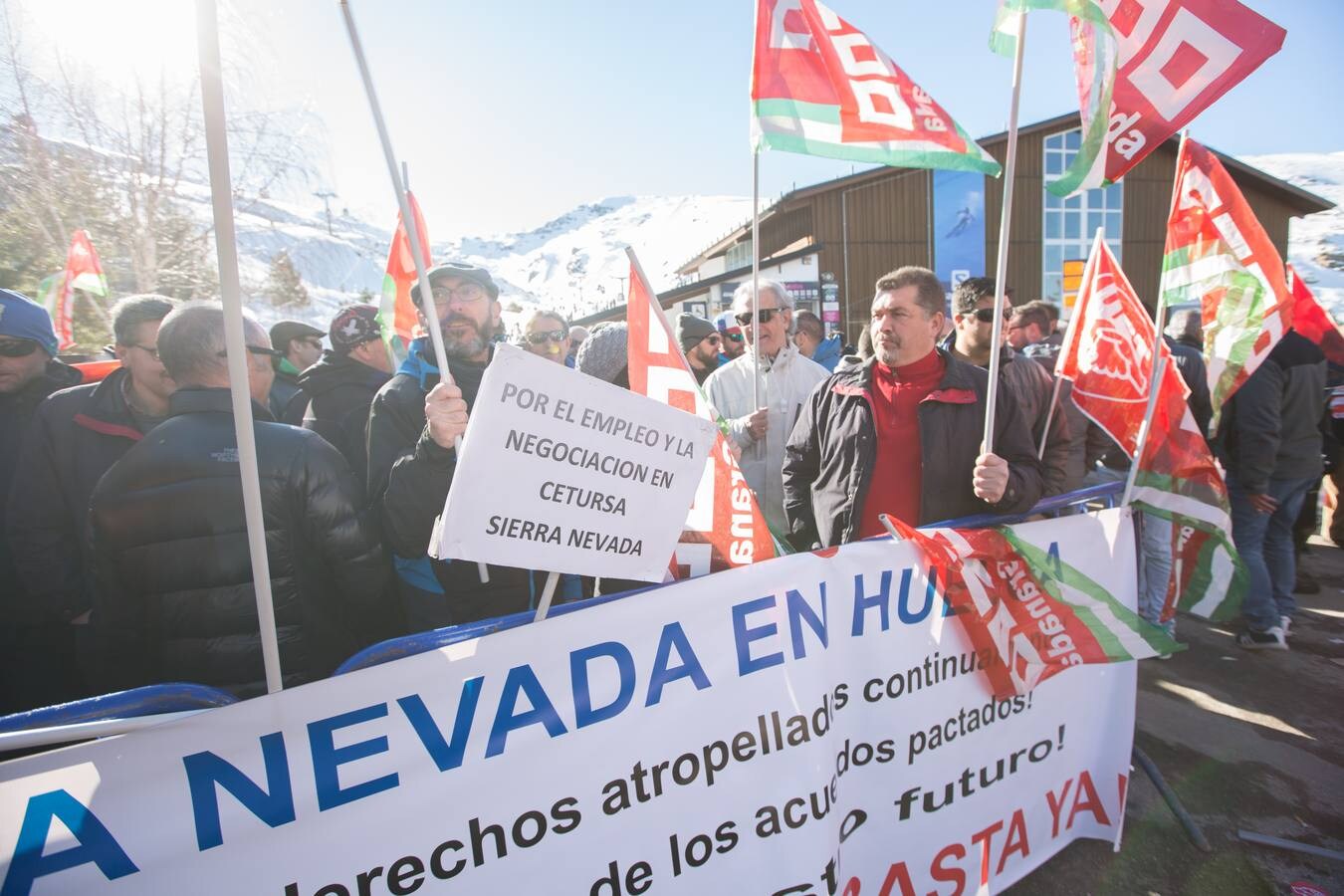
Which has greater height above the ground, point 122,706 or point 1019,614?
point 122,706

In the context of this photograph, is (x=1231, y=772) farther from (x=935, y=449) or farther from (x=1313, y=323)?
(x=1313, y=323)

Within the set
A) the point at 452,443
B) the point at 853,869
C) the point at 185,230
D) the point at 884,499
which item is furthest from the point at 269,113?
the point at 853,869

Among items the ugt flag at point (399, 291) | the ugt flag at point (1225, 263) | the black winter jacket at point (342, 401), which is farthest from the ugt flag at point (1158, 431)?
the ugt flag at point (399, 291)

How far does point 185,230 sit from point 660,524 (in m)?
2.40

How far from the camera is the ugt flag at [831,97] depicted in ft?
8.18

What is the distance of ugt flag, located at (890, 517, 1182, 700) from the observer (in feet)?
7.02

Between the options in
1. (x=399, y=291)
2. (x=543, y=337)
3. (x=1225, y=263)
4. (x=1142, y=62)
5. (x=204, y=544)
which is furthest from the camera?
(x=399, y=291)

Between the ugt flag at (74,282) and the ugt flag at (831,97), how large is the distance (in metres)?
2.85

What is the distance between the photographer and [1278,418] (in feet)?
12.7

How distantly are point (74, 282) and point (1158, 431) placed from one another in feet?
18.9

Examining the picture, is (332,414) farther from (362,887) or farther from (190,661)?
(362,887)

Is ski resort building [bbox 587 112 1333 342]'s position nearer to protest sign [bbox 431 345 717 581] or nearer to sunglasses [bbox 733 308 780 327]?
sunglasses [bbox 733 308 780 327]

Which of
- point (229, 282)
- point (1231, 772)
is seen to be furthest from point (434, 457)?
point (1231, 772)

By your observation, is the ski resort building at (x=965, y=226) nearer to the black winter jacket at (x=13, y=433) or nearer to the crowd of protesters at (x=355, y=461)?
the crowd of protesters at (x=355, y=461)
